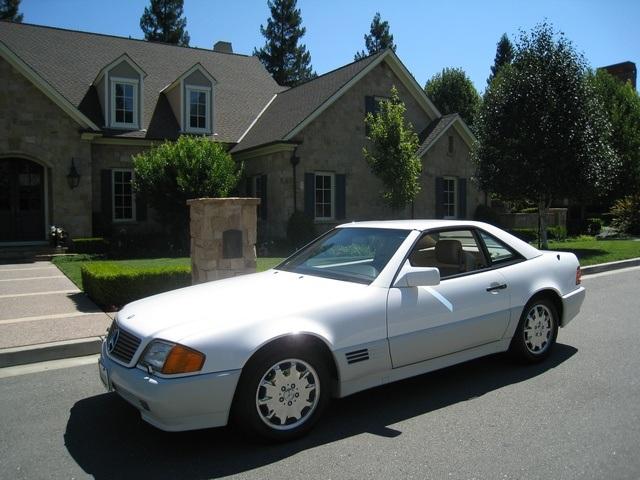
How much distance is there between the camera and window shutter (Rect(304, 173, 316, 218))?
18812 mm

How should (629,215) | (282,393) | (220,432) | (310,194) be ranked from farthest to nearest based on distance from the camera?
(629,215) < (310,194) < (220,432) < (282,393)

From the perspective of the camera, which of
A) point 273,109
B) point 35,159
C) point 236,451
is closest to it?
point 236,451

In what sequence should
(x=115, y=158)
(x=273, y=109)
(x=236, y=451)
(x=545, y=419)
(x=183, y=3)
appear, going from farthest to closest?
(x=183, y=3) < (x=273, y=109) < (x=115, y=158) < (x=545, y=419) < (x=236, y=451)

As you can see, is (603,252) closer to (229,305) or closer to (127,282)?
(127,282)

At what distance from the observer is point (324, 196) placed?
19.6 metres

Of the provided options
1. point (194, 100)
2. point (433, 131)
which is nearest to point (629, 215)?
point (433, 131)

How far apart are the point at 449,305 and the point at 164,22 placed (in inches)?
1847

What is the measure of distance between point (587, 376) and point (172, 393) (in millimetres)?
3854

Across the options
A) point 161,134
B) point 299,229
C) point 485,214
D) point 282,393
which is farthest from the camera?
point 485,214

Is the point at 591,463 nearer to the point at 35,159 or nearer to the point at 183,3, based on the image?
the point at 35,159

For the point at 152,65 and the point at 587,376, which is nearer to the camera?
the point at 587,376

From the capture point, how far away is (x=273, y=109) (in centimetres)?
2244

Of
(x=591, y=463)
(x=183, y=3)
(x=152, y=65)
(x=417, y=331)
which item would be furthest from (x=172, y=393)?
(x=183, y=3)

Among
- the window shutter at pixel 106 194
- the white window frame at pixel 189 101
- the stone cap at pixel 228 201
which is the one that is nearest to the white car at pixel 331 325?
the stone cap at pixel 228 201
